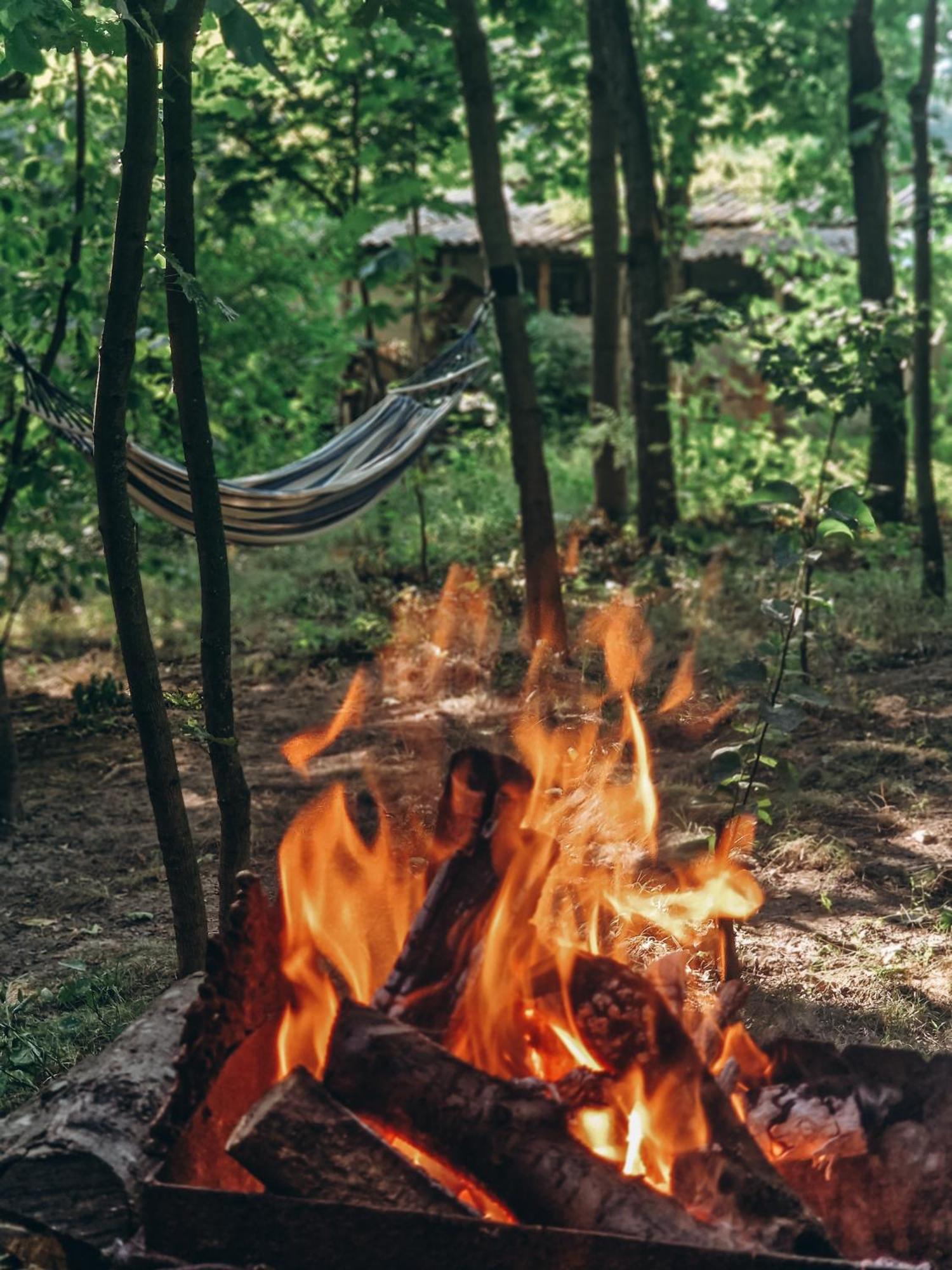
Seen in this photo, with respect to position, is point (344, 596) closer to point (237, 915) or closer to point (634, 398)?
point (634, 398)

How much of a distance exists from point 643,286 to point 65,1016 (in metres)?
5.79

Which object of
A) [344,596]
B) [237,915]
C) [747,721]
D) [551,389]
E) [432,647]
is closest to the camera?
[237,915]

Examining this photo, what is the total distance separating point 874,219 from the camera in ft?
26.0

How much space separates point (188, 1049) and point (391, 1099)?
0.29 m

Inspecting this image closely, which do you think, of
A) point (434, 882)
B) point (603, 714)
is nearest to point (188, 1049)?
point (434, 882)

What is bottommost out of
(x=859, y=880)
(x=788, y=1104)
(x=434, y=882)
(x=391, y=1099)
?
(x=859, y=880)

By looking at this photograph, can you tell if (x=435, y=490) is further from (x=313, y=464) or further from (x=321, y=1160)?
(x=321, y=1160)

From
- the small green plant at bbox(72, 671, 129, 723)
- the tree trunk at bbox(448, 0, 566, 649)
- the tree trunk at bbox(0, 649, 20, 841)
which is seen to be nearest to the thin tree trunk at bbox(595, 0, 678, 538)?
the tree trunk at bbox(448, 0, 566, 649)

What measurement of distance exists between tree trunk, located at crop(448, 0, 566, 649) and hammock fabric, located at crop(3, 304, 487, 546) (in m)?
0.24

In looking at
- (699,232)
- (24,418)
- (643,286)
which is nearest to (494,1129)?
(24,418)

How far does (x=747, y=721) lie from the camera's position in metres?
5.05

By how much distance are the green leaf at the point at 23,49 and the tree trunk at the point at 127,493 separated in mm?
157

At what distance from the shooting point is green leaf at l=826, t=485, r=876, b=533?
2.73 m

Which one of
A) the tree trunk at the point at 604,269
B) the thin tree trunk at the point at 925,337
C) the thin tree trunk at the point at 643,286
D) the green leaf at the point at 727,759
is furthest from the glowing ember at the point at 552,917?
the tree trunk at the point at 604,269
